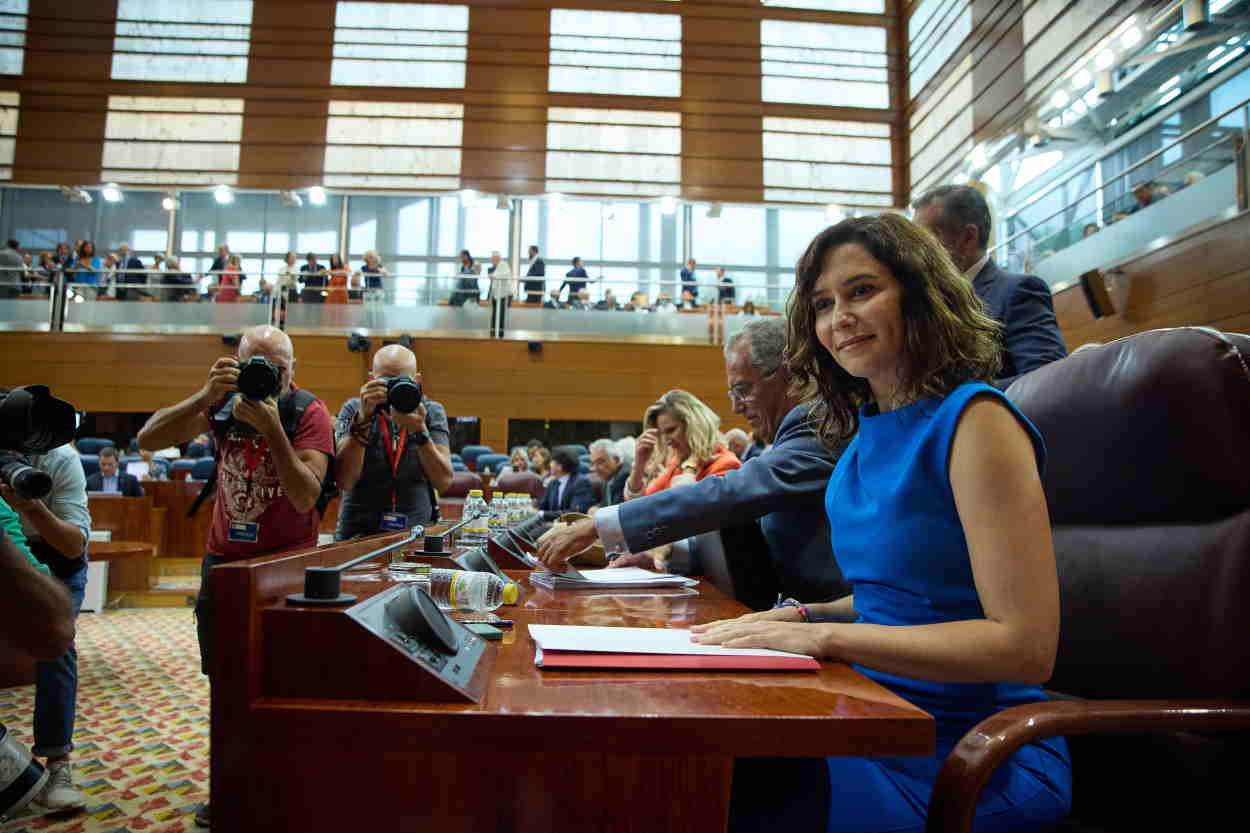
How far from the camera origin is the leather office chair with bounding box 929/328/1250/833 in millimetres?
846

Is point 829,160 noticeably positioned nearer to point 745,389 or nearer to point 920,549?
point 745,389

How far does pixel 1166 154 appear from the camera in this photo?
576cm

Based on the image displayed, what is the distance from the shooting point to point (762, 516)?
1491 mm

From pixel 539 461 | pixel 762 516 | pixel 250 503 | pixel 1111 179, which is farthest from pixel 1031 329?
pixel 539 461

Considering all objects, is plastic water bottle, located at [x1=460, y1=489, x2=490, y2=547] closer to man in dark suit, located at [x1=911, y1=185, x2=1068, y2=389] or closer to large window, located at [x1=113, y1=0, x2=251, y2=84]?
man in dark suit, located at [x1=911, y1=185, x2=1068, y2=389]

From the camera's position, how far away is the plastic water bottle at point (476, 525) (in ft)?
5.83

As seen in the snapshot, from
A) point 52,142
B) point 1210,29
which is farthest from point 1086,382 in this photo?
point 52,142

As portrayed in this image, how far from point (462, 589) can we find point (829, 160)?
37.4 ft

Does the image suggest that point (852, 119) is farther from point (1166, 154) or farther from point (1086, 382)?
point (1086, 382)

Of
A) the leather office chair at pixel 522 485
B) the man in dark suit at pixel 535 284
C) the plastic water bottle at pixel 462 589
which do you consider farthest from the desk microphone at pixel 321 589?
the man in dark suit at pixel 535 284

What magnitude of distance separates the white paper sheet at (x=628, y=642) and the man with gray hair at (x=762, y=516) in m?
0.38

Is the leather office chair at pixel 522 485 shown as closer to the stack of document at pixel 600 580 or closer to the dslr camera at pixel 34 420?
the stack of document at pixel 600 580

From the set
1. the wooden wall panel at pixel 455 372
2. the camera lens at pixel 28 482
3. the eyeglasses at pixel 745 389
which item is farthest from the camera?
the wooden wall panel at pixel 455 372

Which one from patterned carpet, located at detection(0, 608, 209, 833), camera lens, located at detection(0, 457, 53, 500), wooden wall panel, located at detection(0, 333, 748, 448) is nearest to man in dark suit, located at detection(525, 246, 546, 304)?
wooden wall panel, located at detection(0, 333, 748, 448)
